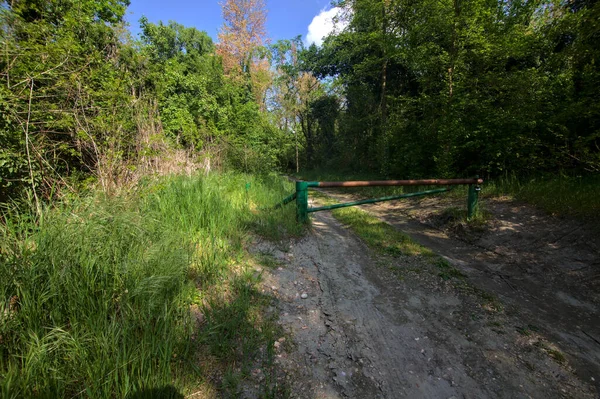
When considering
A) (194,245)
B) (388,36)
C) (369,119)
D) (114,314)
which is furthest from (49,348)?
(369,119)

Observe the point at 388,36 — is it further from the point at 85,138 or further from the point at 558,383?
the point at 558,383

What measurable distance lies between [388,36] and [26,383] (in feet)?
40.5

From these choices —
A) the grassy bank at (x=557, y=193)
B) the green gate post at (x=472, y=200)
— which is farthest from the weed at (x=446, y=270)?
the grassy bank at (x=557, y=193)

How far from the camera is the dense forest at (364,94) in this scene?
3418 mm

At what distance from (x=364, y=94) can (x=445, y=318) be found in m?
Result: 17.2

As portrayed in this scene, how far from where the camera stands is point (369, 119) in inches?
636

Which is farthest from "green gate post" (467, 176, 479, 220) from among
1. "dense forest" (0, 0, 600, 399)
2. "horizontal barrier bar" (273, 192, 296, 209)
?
"horizontal barrier bar" (273, 192, 296, 209)

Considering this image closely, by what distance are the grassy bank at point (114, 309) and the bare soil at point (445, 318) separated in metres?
0.55

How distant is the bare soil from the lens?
6.04 ft

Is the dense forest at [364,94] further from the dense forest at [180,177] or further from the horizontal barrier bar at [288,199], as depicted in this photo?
the horizontal barrier bar at [288,199]

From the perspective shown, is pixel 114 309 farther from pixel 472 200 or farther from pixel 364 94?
pixel 364 94

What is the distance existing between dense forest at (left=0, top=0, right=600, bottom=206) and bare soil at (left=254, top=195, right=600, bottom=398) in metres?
2.65

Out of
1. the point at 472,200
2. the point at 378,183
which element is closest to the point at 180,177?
the point at 378,183

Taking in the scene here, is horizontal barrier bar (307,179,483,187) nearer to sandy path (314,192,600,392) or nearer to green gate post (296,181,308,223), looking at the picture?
green gate post (296,181,308,223)
